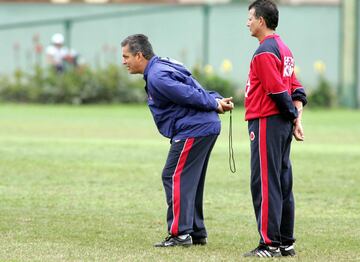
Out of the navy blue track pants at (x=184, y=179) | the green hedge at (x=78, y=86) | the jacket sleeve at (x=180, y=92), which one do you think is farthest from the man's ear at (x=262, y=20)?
the green hedge at (x=78, y=86)

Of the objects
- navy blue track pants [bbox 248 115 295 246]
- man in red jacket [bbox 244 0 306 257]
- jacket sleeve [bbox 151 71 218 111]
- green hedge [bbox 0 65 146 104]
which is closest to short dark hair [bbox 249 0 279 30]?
man in red jacket [bbox 244 0 306 257]

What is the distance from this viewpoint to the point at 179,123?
28.3 ft

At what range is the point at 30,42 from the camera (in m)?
33.8

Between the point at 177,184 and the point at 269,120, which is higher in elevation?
the point at 269,120

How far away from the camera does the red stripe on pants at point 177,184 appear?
8.55 meters

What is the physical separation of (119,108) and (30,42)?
5626 millimetres

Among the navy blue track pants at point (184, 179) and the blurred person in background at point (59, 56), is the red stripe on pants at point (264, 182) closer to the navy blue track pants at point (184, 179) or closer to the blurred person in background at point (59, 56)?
the navy blue track pants at point (184, 179)

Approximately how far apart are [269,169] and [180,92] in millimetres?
970

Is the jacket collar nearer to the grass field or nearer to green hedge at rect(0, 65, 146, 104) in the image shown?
the grass field

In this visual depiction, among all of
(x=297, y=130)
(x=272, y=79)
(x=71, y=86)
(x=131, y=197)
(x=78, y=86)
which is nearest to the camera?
(x=272, y=79)

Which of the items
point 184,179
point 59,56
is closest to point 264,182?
point 184,179

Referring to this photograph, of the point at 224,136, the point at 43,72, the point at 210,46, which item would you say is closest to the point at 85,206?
the point at 224,136

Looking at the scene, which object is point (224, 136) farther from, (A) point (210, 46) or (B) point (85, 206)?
(A) point (210, 46)

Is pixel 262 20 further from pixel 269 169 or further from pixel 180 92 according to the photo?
pixel 269 169
